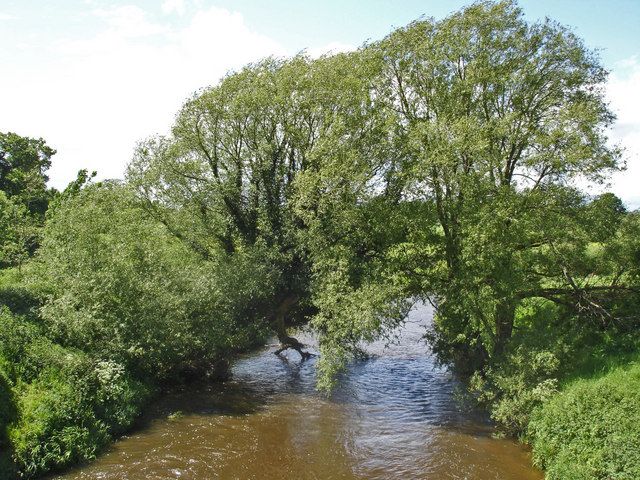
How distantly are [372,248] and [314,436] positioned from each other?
8.30 m

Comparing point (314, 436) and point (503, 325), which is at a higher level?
point (503, 325)

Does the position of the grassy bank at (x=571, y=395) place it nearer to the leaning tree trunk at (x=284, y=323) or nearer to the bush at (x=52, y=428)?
the leaning tree trunk at (x=284, y=323)

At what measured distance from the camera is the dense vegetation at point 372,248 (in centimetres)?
1706

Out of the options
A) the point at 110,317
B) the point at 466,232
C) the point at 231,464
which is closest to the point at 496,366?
the point at 466,232

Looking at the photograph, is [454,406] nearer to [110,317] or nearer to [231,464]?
[231,464]

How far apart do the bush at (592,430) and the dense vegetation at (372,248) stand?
0.08 m

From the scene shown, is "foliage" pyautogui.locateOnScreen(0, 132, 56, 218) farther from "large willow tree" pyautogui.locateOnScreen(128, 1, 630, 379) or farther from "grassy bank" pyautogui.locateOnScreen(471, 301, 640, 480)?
"grassy bank" pyautogui.locateOnScreen(471, 301, 640, 480)

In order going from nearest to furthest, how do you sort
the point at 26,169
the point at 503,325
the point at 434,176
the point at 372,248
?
the point at 434,176 < the point at 503,325 < the point at 372,248 < the point at 26,169

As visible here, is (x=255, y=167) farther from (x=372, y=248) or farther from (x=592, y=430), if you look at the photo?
(x=592, y=430)

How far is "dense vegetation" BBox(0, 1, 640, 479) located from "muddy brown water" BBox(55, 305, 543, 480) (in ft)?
4.15

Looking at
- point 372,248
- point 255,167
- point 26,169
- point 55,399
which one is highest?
point 26,169

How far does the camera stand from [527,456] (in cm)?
1594

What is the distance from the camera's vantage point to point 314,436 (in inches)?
708

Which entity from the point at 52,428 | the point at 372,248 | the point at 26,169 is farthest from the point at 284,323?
the point at 26,169
